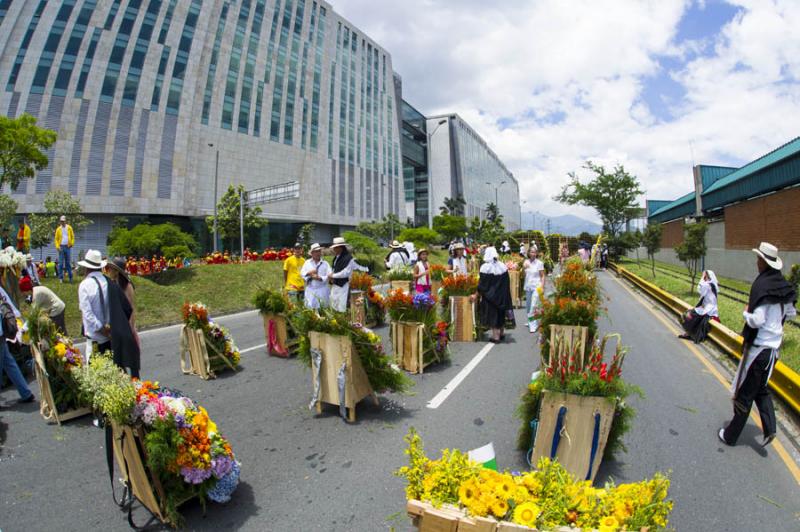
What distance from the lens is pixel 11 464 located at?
4242 mm

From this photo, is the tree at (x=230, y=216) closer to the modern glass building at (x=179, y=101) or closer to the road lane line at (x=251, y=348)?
the modern glass building at (x=179, y=101)

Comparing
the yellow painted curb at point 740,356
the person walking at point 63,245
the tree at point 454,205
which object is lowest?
the yellow painted curb at point 740,356

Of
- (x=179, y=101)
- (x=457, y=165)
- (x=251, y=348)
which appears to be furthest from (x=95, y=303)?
(x=457, y=165)

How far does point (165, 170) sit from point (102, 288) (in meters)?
36.6

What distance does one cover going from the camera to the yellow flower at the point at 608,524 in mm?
2023

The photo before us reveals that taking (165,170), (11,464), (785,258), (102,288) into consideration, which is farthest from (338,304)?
(165,170)

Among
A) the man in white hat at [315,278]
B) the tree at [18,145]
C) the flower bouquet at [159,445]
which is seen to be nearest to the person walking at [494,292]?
the man in white hat at [315,278]

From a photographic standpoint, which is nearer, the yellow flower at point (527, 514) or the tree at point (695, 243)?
the yellow flower at point (527, 514)

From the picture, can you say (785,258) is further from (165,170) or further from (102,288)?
(165,170)

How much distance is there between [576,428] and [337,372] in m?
2.60

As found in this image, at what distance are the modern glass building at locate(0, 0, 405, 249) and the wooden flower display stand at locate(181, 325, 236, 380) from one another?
78.2 ft

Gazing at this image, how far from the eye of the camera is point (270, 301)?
7.86 meters

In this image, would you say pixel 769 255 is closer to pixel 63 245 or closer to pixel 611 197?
Answer: pixel 63 245

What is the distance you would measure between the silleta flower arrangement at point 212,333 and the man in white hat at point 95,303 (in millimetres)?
1442
